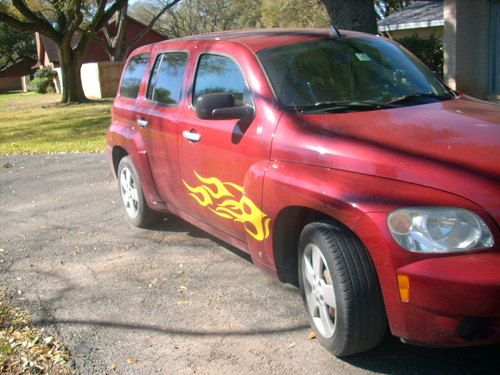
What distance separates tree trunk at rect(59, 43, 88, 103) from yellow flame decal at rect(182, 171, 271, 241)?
22685mm

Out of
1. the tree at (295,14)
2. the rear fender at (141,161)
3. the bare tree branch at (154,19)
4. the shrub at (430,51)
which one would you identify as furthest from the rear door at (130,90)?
the tree at (295,14)

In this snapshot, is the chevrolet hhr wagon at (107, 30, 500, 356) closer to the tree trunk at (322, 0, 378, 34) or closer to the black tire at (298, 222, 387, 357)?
the black tire at (298, 222, 387, 357)

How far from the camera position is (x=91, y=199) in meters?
7.69

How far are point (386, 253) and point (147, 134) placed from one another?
10.3 ft

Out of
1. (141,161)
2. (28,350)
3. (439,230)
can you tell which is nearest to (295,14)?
(141,161)

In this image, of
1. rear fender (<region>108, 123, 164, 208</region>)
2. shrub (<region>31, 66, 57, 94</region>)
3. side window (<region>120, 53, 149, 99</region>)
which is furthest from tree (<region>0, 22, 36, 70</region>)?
rear fender (<region>108, 123, 164, 208</region>)

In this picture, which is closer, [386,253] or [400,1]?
[386,253]

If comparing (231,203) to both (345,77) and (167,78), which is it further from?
(167,78)

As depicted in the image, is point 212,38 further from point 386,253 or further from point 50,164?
point 50,164

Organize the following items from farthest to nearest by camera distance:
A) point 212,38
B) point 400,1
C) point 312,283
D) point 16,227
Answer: point 400,1 → point 16,227 → point 212,38 → point 312,283

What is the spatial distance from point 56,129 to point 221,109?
14.0 m

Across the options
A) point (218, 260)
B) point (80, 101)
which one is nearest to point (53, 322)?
point (218, 260)

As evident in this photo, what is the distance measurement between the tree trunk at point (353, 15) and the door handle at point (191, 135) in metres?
5.00

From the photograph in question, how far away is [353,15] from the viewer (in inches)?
351
